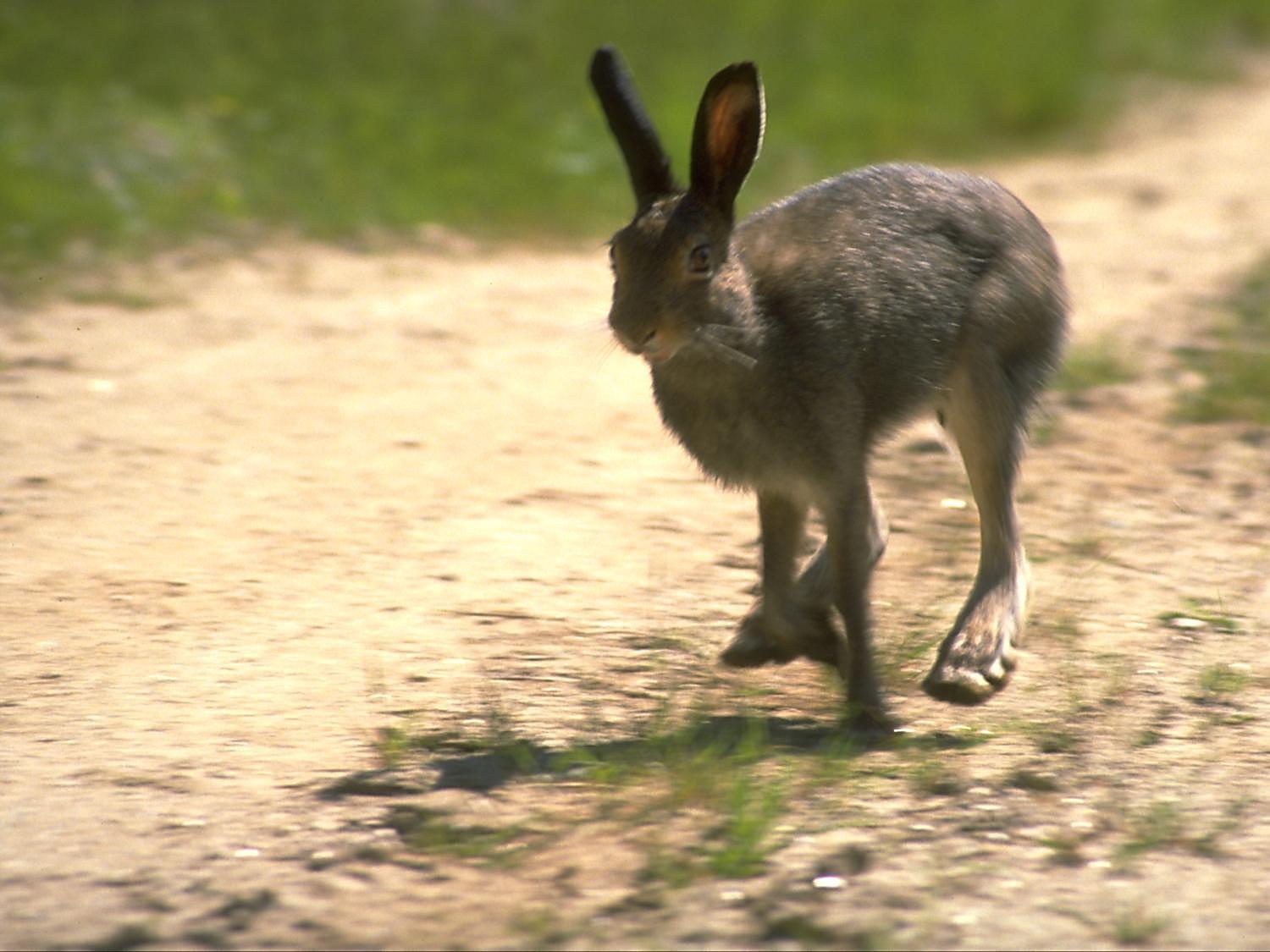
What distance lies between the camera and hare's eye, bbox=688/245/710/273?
3992 mm

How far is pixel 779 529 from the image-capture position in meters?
4.48

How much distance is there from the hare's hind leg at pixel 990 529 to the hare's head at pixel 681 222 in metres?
0.82

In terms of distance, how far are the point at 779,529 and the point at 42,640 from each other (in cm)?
189

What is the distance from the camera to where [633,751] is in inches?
156

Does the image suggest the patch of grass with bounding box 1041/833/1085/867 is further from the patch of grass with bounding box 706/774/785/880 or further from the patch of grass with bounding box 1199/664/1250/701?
the patch of grass with bounding box 1199/664/1250/701

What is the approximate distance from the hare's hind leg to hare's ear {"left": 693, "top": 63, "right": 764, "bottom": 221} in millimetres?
929

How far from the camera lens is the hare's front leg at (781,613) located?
435cm

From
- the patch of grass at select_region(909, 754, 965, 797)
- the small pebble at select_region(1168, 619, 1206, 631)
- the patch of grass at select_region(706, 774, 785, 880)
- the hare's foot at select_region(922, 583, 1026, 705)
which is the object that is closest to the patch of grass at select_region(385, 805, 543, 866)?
the patch of grass at select_region(706, 774, 785, 880)

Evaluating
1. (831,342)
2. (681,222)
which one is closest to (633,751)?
(831,342)

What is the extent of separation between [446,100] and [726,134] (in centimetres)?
743

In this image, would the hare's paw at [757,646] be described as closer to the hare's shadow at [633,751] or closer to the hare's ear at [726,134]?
the hare's shadow at [633,751]

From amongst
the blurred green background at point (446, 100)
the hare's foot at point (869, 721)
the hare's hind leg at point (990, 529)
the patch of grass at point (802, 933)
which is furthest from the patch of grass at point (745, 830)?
the blurred green background at point (446, 100)

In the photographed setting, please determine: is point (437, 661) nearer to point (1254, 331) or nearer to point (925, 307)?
point (925, 307)

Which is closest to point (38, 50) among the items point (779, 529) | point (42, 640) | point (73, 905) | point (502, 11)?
point (502, 11)
